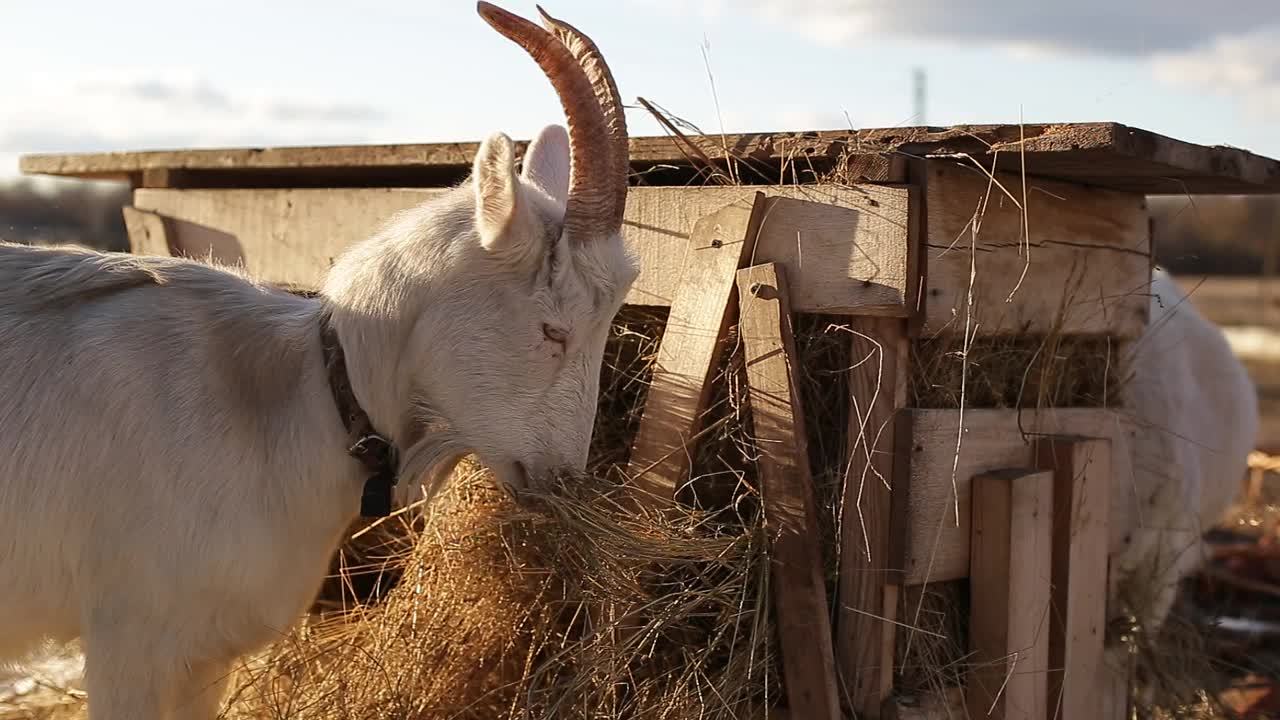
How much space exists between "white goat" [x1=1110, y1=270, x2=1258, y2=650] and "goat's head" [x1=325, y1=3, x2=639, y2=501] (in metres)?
2.04

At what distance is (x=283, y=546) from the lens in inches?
125

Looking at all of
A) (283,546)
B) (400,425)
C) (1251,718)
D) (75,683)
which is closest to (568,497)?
(400,425)

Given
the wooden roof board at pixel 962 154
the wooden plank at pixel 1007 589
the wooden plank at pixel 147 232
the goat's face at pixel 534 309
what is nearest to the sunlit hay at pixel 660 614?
the goat's face at pixel 534 309

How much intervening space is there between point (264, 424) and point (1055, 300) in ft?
7.99

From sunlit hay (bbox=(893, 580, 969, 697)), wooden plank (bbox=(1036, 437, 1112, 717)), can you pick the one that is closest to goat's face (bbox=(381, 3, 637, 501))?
sunlit hay (bbox=(893, 580, 969, 697))

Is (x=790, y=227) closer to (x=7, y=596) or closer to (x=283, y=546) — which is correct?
(x=283, y=546)

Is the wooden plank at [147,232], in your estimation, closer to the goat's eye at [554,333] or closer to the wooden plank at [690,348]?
the wooden plank at [690,348]

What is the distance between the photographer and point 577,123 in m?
3.13

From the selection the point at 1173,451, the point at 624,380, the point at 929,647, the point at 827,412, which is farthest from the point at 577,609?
the point at 1173,451

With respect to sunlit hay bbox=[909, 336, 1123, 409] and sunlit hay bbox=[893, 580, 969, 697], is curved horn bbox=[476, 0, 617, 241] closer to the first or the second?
sunlit hay bbox=[909, 336, 1123, 409]

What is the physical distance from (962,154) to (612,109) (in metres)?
0.96

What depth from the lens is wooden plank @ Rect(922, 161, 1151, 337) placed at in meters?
3.52

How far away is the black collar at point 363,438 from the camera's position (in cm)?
319

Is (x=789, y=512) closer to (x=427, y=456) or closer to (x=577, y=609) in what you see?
(x=577, y=609)
